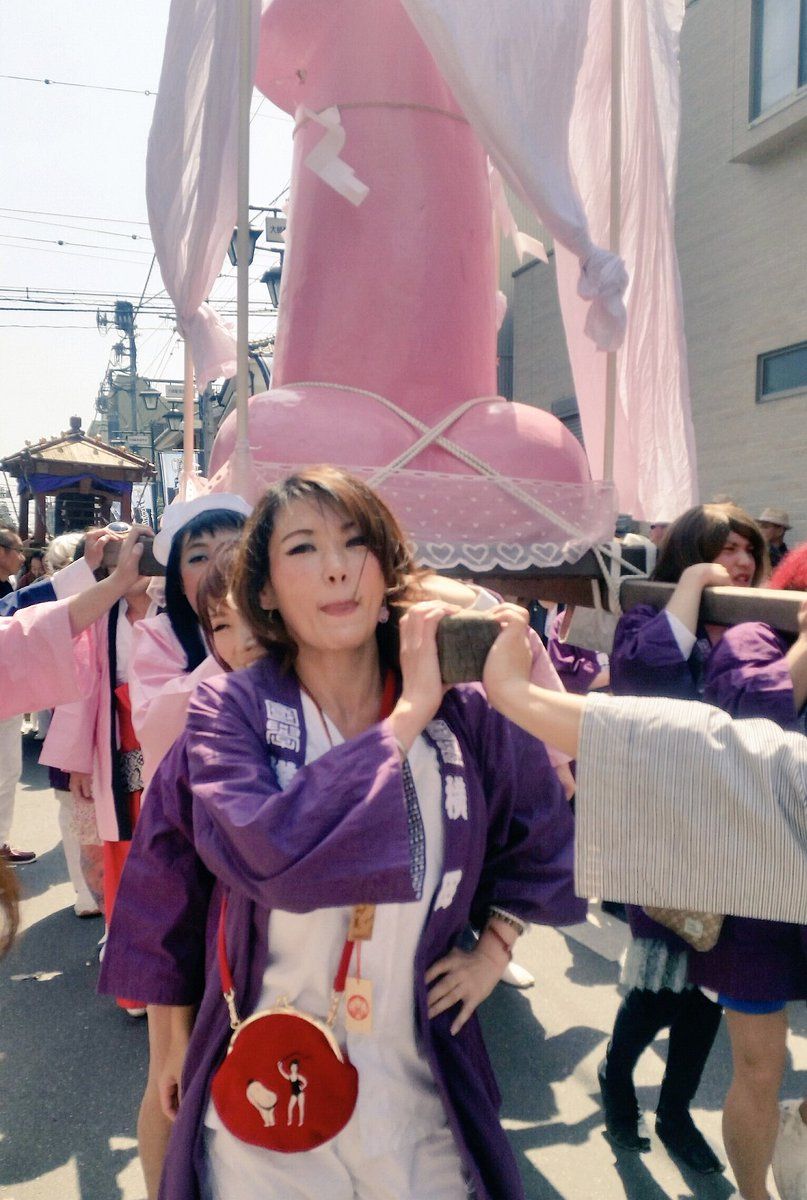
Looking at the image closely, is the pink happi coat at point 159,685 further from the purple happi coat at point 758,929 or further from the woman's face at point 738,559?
the woman's face at point 738,559

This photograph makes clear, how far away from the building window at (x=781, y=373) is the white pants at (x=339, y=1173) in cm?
784

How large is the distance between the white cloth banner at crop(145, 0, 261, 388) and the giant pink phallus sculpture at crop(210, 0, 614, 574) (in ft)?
0.92

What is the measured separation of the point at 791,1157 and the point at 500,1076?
1120 millimetres

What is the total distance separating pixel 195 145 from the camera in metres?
2.51

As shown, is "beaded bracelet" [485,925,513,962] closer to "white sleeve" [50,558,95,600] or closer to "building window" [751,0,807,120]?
"white sleeve" [50,558,95,600]

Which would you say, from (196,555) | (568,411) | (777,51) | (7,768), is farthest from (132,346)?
(196,555)

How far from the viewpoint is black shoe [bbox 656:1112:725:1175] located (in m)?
2.34

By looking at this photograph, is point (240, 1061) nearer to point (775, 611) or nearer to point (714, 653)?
point (775, 611)

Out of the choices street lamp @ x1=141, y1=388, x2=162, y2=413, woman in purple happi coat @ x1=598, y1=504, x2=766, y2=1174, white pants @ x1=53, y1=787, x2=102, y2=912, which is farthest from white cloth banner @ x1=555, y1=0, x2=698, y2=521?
street lamp @ x1=141, y1=388, x2=162, y2=413

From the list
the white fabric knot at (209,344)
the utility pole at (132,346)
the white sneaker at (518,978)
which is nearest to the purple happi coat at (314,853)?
the white fabric knot at (209,344)

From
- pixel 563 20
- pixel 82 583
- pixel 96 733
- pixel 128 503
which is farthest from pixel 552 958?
pixel 128 503

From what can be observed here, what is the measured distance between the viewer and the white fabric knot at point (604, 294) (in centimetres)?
213

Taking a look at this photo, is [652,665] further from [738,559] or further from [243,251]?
[243,251]

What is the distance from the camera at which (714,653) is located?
6.52 ft
